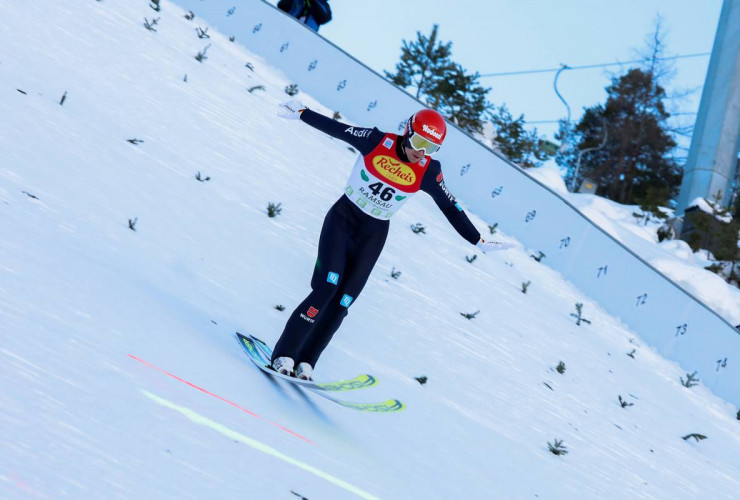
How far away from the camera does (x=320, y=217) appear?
1005 cm

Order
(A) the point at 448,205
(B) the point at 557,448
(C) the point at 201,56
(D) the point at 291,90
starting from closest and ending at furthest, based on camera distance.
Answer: (A) the point at 448,205, (B) the point at 557,448, (C) the point at 201,56, (D) the point at 291,90

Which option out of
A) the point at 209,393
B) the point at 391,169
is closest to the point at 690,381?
the point at 391,169

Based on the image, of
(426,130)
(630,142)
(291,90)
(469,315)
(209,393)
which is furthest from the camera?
(630,142)

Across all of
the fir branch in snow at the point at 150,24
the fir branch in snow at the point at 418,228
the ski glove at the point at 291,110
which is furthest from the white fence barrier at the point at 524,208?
the ski glove at the point at 291,110

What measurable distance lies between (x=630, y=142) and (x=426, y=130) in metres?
38.3

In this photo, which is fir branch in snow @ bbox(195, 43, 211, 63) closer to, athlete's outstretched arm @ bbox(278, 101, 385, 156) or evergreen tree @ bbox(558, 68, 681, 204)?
athlete's outstretched arm @ bbox(278, 101, 385, 156)

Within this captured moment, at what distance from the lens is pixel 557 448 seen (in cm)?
707

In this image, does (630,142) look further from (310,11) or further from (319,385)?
(319,385)

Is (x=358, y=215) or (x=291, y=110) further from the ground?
(x=291, y=110)

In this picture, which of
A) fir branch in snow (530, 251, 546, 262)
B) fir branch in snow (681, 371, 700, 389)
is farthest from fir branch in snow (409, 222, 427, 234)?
fir branch in snow (681, 371, 700, 389)

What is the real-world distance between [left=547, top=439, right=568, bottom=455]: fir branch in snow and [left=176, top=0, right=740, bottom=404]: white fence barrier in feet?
19.1

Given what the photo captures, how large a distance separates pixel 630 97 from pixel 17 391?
43.1 meters

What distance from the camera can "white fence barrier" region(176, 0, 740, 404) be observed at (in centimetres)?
→ 1234

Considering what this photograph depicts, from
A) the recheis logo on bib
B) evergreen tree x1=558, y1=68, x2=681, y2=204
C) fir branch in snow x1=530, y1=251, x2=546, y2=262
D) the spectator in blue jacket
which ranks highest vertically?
evergreen tree x1=558, y1=68, x2=681, y2=204
